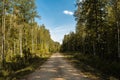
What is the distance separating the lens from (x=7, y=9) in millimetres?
26078

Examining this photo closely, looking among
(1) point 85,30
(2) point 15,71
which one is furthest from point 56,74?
(1) point 85,30

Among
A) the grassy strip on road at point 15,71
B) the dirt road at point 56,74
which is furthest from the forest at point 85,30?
the dirt road at point 56,74

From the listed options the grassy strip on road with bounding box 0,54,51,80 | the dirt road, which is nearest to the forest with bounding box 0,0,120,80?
the grassy strip on road with bounding box 0,54,51,80

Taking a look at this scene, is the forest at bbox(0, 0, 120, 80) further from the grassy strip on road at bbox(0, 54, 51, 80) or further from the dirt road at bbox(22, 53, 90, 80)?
the dirt road at bbox(22, 53, 90, 80)

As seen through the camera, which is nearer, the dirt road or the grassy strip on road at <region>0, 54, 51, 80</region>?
the dirt road

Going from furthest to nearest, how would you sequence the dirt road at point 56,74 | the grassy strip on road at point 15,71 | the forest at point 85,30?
the forest at point 85,30, the grassy strip on road at point 15,71, the dirt road at point 56,74

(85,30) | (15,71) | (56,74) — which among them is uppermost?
(85,30)

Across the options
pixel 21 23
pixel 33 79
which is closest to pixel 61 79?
pixel 33 79

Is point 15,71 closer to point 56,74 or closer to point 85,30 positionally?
point 56,74

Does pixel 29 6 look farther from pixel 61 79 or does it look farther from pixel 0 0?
pixel 61 79

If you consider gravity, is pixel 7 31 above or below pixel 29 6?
below

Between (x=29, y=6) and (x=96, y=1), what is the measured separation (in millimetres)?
17298

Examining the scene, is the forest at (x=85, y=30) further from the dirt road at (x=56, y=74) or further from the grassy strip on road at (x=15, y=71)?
the dirt road at (x=56, y=74)

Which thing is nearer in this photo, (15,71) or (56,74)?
(56,74)
